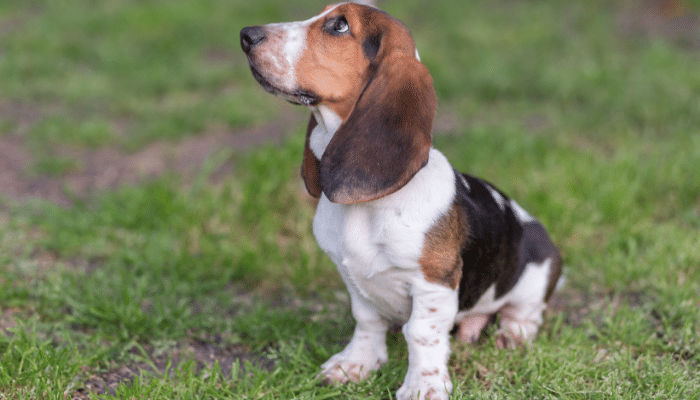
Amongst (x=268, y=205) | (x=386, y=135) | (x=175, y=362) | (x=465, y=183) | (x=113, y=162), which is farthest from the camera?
(x=113, y=162)

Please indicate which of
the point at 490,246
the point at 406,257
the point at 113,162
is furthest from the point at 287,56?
the point at 113,162

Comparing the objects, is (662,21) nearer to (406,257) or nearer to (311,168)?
(311,168)

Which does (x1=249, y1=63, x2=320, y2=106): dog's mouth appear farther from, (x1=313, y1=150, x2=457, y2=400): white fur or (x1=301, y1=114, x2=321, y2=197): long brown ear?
(x1=313, y1=150, x2=457, y2=400): white fur

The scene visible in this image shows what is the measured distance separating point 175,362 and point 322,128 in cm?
139

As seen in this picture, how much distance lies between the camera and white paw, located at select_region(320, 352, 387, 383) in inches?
112

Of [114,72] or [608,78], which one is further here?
[114,72]

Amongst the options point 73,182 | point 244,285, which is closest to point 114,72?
point 73,182

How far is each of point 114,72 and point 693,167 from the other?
6.07m

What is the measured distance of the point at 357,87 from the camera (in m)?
2.41

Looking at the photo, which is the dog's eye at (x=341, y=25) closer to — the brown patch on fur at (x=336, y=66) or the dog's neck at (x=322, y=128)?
the brown patch on fur at (x=336, y=66)

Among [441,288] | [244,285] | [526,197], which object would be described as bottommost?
[244,285]

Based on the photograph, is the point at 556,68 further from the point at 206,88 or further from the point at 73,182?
the point at 73,182

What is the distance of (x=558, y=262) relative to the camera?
3.17 meters

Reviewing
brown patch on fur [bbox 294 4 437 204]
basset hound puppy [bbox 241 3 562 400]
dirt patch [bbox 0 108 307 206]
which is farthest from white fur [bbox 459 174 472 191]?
dirt patch [bbox 0 108 307 206]
